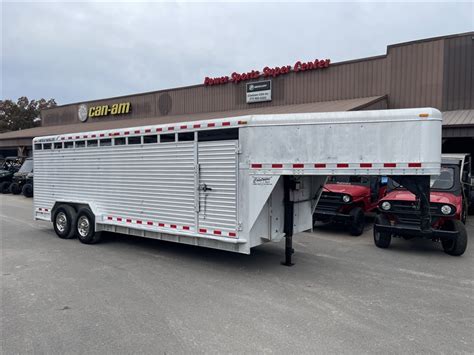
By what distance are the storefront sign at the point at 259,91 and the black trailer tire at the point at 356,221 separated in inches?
424

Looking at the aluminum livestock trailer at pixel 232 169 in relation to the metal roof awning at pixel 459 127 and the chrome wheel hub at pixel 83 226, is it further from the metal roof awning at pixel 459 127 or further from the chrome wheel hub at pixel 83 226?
the metal roof awning at pixel 459 127

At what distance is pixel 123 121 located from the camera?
27.5 meters

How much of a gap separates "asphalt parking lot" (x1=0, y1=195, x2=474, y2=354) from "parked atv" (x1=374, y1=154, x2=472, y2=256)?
35cm

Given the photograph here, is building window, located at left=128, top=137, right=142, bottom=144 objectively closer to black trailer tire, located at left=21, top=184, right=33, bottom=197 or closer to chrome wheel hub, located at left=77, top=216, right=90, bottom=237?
chrome wheel hub, located at left=77, top=216, right=90, bottom=237

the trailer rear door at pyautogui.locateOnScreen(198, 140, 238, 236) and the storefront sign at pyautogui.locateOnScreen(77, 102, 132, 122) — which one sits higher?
the storefront sign at pyautogui.locateOnScreen(77, 102, 132, 122)

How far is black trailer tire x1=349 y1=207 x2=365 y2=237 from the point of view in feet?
32.7

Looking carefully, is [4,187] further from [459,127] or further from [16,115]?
[16,115]

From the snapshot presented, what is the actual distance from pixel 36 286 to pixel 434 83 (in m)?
15.2

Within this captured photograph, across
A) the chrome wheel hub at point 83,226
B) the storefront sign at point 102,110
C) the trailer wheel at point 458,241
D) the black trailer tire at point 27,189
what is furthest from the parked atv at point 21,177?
the trailer wheel at point 458,241

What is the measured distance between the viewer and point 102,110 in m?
29.3

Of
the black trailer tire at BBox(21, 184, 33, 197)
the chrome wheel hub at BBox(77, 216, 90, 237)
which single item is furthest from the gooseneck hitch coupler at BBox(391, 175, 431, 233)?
the black trailer tire at BBox(21, 184, 33, 197)

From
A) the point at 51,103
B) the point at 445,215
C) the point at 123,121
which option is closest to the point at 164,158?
the point at 445,215

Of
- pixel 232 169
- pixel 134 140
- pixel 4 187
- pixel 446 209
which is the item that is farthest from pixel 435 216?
pixel 4 187

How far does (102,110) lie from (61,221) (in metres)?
21.8
